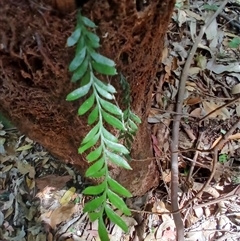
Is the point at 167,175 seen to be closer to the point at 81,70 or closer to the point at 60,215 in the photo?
the point at 60,215

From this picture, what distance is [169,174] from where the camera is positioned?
137 cm

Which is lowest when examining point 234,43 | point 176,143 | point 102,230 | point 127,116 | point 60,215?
point 60,215

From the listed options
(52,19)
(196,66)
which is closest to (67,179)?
(196,66)

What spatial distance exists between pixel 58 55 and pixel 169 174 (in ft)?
2.71

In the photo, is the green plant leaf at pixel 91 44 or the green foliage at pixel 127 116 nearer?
the green plant leaf at pixel 91 44

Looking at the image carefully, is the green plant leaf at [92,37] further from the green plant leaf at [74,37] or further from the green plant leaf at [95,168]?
the green plant leaf at [95,168]

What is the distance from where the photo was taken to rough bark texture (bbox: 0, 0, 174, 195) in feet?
1.94

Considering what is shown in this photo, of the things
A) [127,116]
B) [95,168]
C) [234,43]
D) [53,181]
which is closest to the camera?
[95,168]

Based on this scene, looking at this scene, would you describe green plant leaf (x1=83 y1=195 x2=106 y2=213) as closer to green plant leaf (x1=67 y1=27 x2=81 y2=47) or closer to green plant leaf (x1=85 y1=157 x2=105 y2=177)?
green plant leaf (x1=85 y1=157 x2=105 y2=177)

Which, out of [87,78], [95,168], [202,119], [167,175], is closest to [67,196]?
[167,175]

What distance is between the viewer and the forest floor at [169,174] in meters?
1.34

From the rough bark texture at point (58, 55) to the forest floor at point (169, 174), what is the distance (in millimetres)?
410

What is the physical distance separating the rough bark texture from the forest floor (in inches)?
16.1

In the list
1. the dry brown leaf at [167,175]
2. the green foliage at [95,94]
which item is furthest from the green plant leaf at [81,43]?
the dry brown leaf at [167,175]
